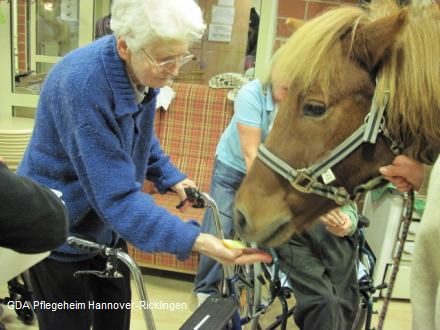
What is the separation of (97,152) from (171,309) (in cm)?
157

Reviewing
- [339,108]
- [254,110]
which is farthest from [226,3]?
[339,108]

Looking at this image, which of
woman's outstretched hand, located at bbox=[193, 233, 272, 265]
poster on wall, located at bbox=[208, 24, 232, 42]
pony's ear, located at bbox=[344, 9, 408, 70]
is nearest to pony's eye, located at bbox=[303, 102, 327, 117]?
pony's ear, located at bbox=[344, 9, 408, 70]

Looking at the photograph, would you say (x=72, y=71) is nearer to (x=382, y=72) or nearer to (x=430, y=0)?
(x=382, y=72)

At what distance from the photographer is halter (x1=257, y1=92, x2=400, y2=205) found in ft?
2.64

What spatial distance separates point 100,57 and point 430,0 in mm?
736

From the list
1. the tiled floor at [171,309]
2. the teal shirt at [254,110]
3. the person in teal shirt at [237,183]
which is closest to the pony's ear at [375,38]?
the person in teal shirt at [237,183]

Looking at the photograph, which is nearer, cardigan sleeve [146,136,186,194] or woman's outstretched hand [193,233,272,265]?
woman's outstretched hand [193,233,272,265]

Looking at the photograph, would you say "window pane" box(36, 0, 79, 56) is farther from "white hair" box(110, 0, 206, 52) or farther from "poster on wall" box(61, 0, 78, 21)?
"white hair" box(110, 0, 206, 52)

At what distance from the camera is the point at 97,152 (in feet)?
3.15

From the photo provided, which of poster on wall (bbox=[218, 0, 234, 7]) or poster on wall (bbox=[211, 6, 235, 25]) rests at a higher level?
poster on wall (bbox=[218, 0, 234, 7])

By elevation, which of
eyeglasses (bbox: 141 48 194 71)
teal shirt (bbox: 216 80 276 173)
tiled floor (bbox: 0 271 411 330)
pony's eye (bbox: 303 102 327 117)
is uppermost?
eyeglasses (bbox: 141 48 194 71)

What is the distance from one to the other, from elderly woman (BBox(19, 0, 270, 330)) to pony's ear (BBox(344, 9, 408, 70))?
413 mm

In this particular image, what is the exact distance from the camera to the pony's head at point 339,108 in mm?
779

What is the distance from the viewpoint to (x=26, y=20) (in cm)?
291
